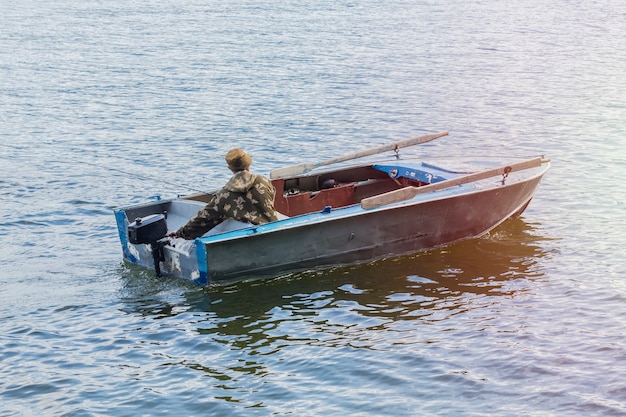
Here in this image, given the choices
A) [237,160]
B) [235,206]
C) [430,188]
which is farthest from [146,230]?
[430,188]

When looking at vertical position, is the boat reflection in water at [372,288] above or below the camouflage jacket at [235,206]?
below

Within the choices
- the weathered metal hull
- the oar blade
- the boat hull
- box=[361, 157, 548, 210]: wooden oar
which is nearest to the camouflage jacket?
the weathered metal hull

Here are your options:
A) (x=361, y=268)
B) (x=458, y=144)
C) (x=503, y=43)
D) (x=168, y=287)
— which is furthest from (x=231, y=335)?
(x=503, y=43)

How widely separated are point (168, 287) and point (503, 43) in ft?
78.8

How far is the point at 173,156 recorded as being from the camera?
1980cm

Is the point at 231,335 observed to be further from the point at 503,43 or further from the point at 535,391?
the point at 503,43

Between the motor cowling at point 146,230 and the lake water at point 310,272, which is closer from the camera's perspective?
the lake water at point 310,272

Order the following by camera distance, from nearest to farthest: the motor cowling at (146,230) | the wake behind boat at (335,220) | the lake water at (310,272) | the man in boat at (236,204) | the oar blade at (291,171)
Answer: the lake water at (310,272), the motor cowling at (146,230), the wake behind boat at (335,220), the man in boat at (236,204), the oar blade at (291,171)

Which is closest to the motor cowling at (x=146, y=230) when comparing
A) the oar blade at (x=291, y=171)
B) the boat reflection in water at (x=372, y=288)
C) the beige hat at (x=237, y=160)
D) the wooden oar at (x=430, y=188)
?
the boat reflection in water at (x=372, y=288)

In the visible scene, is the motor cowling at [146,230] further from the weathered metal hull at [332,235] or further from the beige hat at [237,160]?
the beige hat at [237,160]

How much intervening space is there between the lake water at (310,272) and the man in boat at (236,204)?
0.79 meters

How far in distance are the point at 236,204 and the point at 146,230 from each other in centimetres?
114

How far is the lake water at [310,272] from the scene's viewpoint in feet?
31.3

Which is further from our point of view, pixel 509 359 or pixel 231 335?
pixel 231 335
